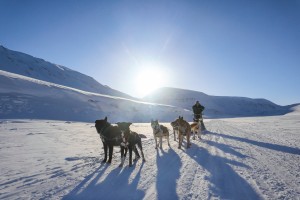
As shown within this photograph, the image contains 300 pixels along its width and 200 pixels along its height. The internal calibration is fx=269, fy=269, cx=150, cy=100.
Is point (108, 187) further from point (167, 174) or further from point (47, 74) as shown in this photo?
point (47, 74)

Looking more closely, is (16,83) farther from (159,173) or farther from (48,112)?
(159,173)

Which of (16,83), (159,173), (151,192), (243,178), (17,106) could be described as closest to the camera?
(151,192)

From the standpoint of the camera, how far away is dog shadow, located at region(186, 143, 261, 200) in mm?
6315

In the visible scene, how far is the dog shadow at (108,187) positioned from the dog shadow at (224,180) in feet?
6.35

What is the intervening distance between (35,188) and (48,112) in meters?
44.3

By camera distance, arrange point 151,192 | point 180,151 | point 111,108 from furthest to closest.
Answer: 1. point 111,108
2. point 180,151
3. point 151,192

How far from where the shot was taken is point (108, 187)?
7.12 metres

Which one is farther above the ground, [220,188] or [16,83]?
[16,83]

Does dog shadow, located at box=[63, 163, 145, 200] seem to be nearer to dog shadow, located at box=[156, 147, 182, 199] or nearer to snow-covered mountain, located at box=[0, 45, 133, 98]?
dog shadow, located at box=[156, 147, 182, 199]

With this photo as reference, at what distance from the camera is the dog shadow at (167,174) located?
658 centimetres

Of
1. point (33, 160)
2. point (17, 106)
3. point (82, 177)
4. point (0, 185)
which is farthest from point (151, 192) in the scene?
point (17, 106)

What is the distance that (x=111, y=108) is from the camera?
2640 inches

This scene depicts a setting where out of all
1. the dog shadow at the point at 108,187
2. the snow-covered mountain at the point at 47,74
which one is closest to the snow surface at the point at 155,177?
the dog shadow at the point at 108,187

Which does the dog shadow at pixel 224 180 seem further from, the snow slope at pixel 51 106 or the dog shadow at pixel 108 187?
the snow slope at pixel 51 106
